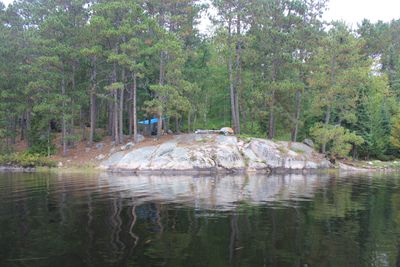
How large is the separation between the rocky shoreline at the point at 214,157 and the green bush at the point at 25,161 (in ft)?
19.6

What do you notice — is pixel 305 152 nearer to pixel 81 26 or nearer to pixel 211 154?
pixel 211 154

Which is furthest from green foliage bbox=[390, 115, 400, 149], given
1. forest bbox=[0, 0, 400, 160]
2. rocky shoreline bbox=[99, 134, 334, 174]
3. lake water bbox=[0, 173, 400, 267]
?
lake water bbox=[0, 173, 400, 267]

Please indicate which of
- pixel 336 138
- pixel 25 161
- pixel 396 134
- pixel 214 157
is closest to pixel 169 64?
pixel 214 157

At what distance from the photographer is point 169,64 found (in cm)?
3903

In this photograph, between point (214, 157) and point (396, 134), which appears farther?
point (396, 134)

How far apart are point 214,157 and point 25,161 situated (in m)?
19.0

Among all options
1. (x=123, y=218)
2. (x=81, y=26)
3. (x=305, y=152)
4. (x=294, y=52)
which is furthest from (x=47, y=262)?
(x=294, y=52)

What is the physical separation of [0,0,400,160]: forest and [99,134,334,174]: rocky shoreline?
12.7 feet

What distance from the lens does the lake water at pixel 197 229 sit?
28.8ft

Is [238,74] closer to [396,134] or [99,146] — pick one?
[99,146]

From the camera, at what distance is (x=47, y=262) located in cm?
841

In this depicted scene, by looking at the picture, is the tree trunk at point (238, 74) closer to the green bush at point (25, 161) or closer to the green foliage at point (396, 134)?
the green bush at point (25, 161)

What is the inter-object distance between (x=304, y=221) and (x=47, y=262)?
8259 mm

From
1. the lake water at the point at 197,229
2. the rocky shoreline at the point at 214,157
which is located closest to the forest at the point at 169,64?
the rocky shoreline at the point at 214,157
